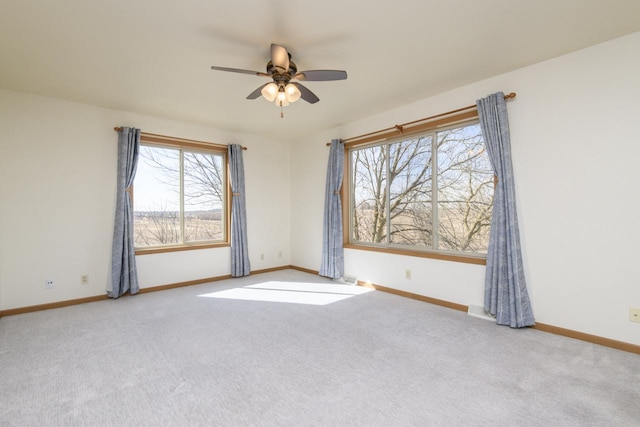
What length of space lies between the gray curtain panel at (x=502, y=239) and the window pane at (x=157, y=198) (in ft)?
14.0

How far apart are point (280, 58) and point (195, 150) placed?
296cm

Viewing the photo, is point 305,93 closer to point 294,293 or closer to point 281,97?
point 281,97

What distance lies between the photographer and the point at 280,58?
7.85 feet

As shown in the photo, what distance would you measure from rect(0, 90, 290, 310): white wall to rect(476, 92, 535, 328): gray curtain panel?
13.7 ft

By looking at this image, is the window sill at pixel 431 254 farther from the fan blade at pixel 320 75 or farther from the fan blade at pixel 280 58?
the fan blade at pixel 280 58

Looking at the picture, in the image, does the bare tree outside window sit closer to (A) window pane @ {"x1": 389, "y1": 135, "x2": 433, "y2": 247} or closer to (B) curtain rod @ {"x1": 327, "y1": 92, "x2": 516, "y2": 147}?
(B) curtain rod @ {"x1": 327, "y1": 92, "x2": 516, "y2": 147}

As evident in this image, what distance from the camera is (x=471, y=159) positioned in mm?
3465

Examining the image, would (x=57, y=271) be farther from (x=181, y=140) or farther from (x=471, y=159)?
(x=471, y=159)

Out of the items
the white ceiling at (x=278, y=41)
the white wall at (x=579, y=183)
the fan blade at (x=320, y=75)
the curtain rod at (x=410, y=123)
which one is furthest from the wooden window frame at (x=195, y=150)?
the white wall at (x=579, y=183)

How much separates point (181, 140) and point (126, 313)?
8.30ft

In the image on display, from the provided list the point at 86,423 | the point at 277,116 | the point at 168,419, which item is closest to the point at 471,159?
the point at 277,116

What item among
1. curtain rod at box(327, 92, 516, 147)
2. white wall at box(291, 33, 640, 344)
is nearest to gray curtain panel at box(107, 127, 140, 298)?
curtain rod at box(327, 92, 516, 147)

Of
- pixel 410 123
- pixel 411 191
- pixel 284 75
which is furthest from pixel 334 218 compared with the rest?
pixel 284 75

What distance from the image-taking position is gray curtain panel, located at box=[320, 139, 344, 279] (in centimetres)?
471
